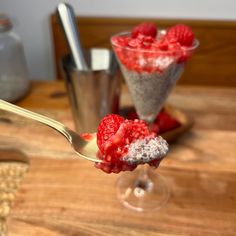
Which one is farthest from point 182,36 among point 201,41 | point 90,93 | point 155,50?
point 201,41

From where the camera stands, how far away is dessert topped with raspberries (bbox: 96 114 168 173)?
1.22ft

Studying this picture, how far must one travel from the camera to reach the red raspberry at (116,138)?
0.37 meters

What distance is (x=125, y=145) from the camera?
37 centimetres

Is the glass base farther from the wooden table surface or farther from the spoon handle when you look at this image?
the spoon handle

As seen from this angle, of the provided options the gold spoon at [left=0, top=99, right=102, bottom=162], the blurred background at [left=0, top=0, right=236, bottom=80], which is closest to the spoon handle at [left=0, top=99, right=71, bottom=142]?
the gold spoon at [left=0, top=99, right=102, bottom=162]

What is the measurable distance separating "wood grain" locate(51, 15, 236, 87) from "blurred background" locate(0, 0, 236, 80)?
27 millimetres

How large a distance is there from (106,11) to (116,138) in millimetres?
835

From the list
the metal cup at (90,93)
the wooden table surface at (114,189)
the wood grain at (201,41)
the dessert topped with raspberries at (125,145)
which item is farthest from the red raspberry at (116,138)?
the wood grain at (201,41)

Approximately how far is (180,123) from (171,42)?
18 cm

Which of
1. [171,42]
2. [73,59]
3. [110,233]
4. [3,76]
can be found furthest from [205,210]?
[3,76]

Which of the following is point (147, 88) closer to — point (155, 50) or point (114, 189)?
point (155, 50)

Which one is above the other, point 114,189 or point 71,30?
point 71,30

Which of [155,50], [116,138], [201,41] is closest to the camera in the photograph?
[116,138]

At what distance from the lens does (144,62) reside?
1.62ft
